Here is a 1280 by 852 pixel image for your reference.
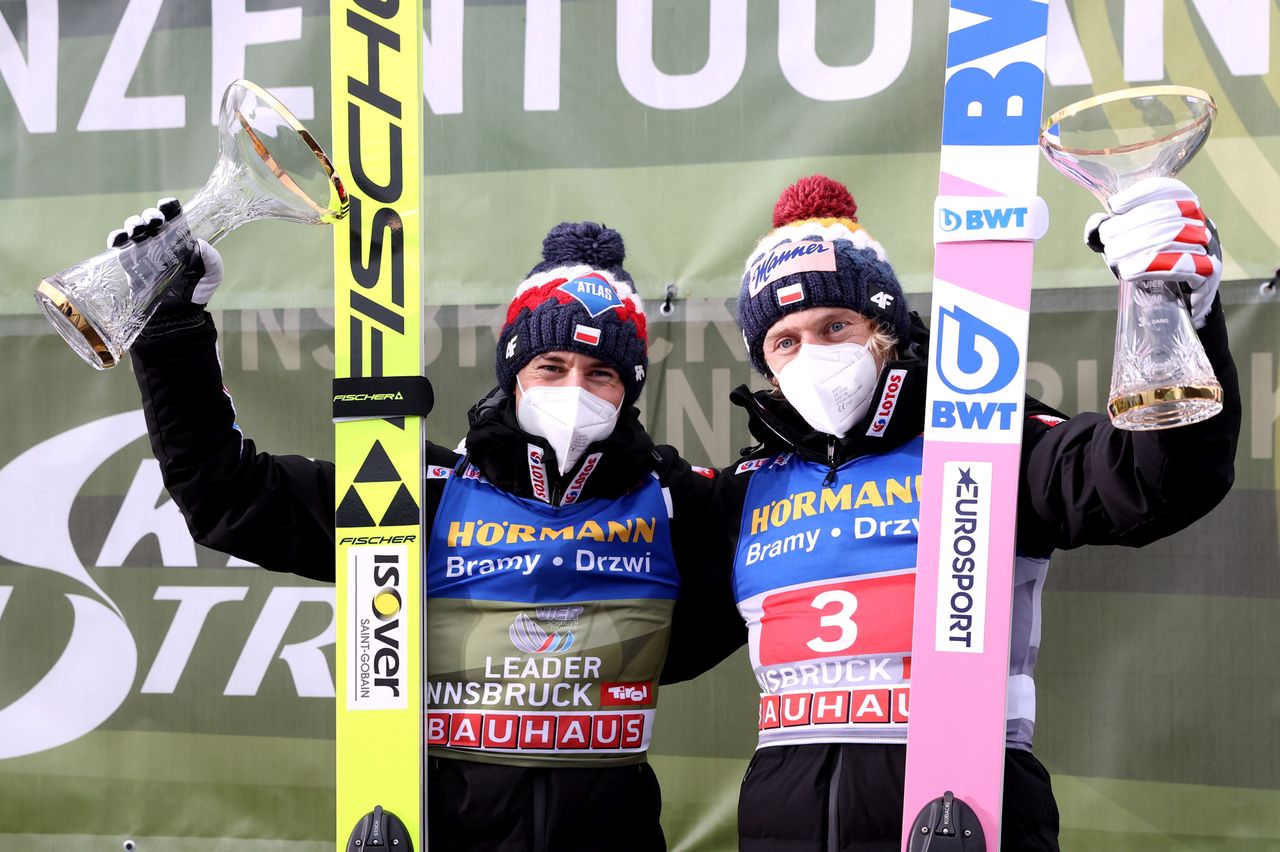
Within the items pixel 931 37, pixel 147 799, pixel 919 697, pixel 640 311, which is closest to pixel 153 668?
pixel 147 799

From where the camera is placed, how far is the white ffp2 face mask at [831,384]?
2008 millimetres

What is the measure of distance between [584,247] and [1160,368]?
110cm

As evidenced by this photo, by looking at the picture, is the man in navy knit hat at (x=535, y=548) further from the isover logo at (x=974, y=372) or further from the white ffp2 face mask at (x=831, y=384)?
the isover logo at (x=974, y=372)

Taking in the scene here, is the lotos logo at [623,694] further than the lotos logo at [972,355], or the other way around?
the lotos logo at [623,694]

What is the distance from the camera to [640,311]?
7.47 ft

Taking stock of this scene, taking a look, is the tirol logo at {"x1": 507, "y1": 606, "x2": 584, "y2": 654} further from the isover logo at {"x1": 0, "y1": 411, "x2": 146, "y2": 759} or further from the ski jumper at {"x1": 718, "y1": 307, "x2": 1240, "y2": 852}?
the isover logo at {"x1": 0, "y1": 411, "x2": 146, "y2": 759}

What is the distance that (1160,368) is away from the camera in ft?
5.04

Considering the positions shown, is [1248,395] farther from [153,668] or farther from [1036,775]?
[153,668]

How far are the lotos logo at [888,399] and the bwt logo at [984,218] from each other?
0.23m

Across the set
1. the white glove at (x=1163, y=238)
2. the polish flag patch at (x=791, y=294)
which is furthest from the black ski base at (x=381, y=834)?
the white glove at (x=1163, y=238)

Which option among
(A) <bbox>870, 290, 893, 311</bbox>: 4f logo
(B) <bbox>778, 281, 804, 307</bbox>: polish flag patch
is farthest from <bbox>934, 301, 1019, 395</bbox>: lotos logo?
(B) <bbox>778, 281, 804, 307</bbox>: polish flag patch

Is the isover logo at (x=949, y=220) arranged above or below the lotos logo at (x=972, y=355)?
above

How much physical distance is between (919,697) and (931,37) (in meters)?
1.64

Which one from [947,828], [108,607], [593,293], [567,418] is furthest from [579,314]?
[108,607]
